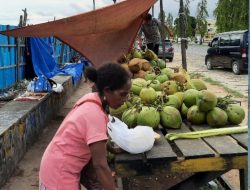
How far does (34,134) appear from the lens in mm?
7078

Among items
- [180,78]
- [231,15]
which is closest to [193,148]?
[180,78]

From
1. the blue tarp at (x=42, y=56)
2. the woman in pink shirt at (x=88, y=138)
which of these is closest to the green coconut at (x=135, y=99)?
the woman in pink shirt at (x=88, y=138)

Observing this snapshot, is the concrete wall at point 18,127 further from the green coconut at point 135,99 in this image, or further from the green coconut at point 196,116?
the green coconut at point 196,116

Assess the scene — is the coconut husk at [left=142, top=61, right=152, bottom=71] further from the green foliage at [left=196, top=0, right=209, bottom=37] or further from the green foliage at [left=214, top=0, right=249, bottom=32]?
the green foliage at [left=196, top=0, right=209, bottom=37]

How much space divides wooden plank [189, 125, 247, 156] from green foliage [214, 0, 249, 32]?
104 ft

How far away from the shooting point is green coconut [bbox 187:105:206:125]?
3.28 meters

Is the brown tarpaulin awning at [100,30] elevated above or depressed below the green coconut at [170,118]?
above

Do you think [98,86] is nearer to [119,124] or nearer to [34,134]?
[119,124]

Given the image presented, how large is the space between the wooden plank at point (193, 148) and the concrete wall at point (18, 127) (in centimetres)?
272

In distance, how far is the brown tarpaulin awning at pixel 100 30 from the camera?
5.66 meters

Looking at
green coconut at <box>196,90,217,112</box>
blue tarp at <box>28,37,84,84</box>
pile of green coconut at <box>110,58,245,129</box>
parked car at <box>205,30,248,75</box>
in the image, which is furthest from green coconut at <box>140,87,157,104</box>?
parked car at <box>205,30,248,75</box>

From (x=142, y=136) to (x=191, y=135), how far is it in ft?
1.78

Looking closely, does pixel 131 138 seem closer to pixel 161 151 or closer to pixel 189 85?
pixel 161 151

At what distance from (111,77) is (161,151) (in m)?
0.68
